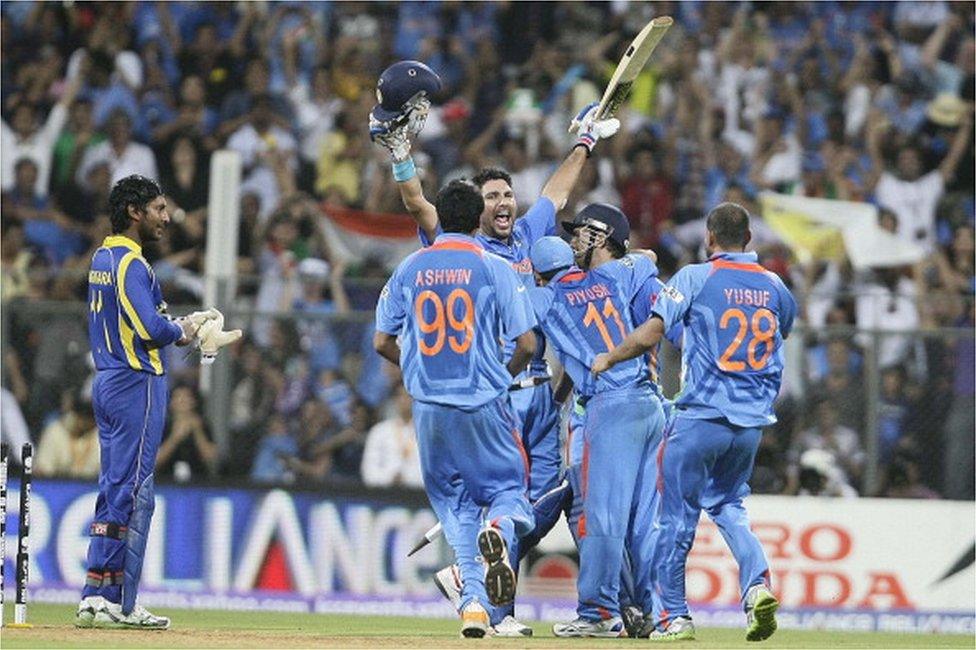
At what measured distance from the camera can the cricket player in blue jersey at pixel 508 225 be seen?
1255 cm

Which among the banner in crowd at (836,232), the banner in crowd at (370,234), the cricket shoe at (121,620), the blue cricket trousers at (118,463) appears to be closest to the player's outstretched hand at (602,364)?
the blue cricket trousers at (118,463)

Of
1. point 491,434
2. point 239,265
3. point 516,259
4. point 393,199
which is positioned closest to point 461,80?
point 393,199

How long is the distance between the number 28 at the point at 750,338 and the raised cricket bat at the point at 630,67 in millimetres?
1978

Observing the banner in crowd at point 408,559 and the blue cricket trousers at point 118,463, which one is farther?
the banner in crowd at point 408,559

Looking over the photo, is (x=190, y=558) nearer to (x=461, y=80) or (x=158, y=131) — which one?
(x=158, y=131)

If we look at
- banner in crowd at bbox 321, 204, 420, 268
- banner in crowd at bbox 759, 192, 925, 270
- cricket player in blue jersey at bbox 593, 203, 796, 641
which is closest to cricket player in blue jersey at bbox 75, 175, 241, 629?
cricket player in blue jersey at bbox 593, 203, 796, 641

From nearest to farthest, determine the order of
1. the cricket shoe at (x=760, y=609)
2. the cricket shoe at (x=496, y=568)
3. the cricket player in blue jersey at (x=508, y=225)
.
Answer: the cricket shoe at (x=496, y=568) < the cricket shoe at (x=760, y=609) < the cricket player in blue jersey at (x=508, y=225)

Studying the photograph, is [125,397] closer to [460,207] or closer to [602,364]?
[460,207]

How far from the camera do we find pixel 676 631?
12.2 m

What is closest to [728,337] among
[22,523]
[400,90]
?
[400,90]

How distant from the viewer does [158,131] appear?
67.5 feet

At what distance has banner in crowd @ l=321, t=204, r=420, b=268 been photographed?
1927 cm

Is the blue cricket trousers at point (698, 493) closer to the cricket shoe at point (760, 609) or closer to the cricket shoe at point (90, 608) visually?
the cricket shoe at point (760, 609)

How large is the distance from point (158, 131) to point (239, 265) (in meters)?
1.98
